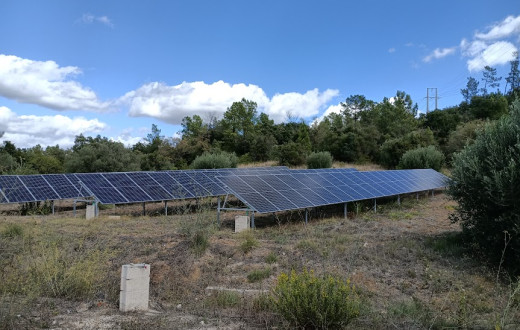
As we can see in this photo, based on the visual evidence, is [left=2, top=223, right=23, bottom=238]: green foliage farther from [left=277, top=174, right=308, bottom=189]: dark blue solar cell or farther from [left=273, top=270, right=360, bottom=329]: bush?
[left=277, top=174, right=308, bottom=189]: dark blue solar cell

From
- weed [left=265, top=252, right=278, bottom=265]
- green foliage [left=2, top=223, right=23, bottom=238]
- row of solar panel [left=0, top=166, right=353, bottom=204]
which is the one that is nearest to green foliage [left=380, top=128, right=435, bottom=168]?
row of solar panel [left=0, top=166, right=353, bottom=204]

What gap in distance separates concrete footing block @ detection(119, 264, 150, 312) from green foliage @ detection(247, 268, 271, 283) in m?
2.68

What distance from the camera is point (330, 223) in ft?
50.4

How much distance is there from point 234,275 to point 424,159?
3545cm

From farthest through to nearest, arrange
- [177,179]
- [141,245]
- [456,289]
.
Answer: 1. [177,179]
2. [141,245]
3. [456,289]

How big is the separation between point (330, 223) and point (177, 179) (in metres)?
10.6

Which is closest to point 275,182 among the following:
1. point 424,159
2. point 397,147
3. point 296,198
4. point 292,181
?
point 292,181

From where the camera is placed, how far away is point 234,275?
841 centimetres

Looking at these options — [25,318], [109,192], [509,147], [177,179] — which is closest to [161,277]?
[25,318]

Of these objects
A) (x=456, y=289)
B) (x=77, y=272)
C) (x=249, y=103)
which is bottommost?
(x=456, y=289)

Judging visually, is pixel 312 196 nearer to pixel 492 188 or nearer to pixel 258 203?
pixel 258 203

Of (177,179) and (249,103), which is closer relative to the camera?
(177,179)

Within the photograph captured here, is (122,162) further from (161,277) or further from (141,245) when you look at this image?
(161,277)

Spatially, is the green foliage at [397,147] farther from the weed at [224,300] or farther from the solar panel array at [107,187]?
the weed at [224,300]
